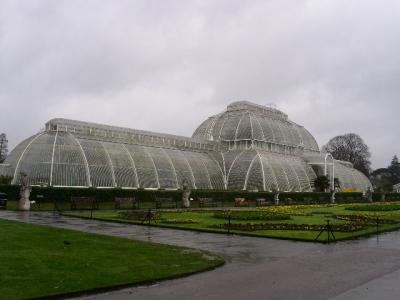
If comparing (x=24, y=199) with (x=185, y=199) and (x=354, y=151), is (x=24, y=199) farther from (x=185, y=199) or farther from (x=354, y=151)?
(x=354, y=151)

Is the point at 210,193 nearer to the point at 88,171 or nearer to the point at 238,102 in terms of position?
the point at 88,171

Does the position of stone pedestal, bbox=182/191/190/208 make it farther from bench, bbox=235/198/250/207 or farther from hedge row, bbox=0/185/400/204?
bench, bbox=235/198/250/207

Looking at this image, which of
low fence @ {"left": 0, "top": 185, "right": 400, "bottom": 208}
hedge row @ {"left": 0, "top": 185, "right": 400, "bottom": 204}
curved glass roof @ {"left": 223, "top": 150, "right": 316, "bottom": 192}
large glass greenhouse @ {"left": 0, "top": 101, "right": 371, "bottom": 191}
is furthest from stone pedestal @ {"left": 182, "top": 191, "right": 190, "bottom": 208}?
curved glass roof @ {"left": 223, "top": 150, "right": 316, "bottom": 192}

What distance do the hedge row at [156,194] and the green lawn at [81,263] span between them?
25.4m

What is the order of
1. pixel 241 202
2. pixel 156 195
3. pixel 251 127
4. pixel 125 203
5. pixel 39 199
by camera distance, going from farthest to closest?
pixel 251 127 < pixel 241 202 < pixel 156 195 < pixel 125 203 < pixel 39 199

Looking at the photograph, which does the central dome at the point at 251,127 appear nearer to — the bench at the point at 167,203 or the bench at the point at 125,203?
the bench at the point at 167,203

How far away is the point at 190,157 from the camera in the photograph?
236 ft

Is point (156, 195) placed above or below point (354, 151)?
below

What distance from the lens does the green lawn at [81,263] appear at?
1074 centimetres

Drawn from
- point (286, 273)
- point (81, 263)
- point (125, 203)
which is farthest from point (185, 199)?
point (286, 273)

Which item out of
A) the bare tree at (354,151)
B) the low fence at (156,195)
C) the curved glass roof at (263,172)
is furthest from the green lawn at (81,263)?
the bare tree at (354,151)

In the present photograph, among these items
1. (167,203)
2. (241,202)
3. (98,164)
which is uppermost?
(98,164)

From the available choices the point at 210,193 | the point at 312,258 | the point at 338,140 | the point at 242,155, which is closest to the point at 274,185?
the point at 242,155

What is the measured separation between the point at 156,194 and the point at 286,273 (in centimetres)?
3968
